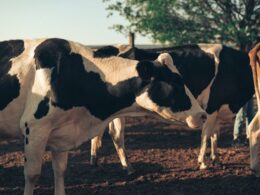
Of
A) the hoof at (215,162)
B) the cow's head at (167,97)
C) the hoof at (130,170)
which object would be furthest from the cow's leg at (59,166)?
the hoof at (215,162)

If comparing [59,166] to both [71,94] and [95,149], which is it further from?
[95,149]

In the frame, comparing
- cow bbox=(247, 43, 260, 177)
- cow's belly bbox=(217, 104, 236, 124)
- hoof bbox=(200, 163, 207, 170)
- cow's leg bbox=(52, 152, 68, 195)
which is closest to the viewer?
cow's leg bbox=(52, 152, 68, 195)

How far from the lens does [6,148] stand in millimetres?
9016

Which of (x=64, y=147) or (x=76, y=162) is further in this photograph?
(x=76, y=162)

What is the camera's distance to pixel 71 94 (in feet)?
15.7

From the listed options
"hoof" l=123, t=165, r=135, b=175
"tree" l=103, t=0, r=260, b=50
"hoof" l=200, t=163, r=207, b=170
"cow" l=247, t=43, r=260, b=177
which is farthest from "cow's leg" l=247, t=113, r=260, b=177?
"tree" l=103, t=0, r=260, b=50

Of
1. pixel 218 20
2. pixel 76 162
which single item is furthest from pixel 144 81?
pixel 218 20

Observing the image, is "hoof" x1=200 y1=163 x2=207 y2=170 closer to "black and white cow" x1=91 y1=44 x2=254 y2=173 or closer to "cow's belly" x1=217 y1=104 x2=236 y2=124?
"black and white cow" x1=91 y1=44 x2=254 y2=173

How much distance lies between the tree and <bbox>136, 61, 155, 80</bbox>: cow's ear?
29.7 feet

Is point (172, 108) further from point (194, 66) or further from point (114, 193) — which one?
point (194, 66)

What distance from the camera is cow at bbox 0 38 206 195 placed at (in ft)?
15.4

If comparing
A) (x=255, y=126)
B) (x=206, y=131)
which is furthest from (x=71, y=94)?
(x=206, y=131)

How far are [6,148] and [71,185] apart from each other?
10.8 feet

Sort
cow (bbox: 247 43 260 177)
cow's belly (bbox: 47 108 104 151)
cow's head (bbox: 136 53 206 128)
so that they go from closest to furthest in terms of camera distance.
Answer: cow's head (bbox: 136 53 206 128), cow's belly (bbox: 47 108 104 151), cow (bbox: 247 43 260 177)
